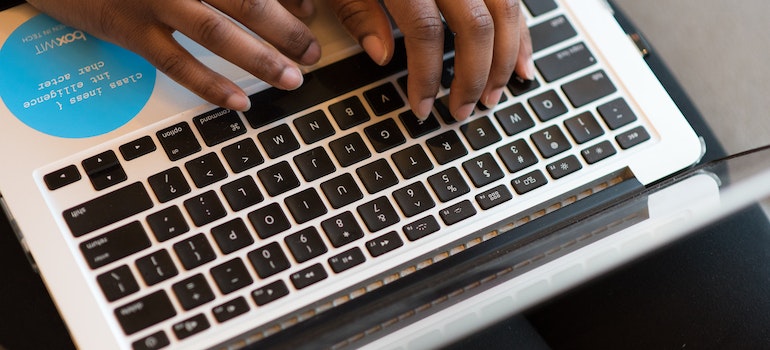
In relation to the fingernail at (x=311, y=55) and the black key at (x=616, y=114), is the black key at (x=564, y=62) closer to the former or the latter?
the black key at (x=616, y=114)

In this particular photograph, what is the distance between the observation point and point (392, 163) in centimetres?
54

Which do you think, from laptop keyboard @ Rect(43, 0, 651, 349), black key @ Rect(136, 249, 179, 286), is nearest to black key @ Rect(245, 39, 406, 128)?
A: laptop keyboard @ Rect(43, 0, 651, 349)

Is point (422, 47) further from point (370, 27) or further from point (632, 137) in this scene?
point (632, 137)

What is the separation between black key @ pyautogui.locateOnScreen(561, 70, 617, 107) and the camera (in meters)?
0.57

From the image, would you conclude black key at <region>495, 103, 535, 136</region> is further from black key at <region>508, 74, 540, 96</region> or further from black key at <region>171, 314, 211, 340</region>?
black key at <region>171, 314, 211, 340</region>

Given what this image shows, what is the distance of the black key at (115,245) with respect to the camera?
50 cm

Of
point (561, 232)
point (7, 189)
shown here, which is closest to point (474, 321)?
point (561, 232)

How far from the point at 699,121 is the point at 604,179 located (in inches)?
7.0

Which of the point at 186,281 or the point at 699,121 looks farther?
the point at 699,121

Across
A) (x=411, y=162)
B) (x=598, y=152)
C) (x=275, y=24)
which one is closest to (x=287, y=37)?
(x=275, y=24)

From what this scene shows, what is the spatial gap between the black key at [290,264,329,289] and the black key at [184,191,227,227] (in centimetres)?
6

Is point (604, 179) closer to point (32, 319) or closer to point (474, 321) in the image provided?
point (474, 321)

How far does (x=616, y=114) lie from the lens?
571mm

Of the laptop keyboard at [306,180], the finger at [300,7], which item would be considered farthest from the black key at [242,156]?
the finger at [300,7]
